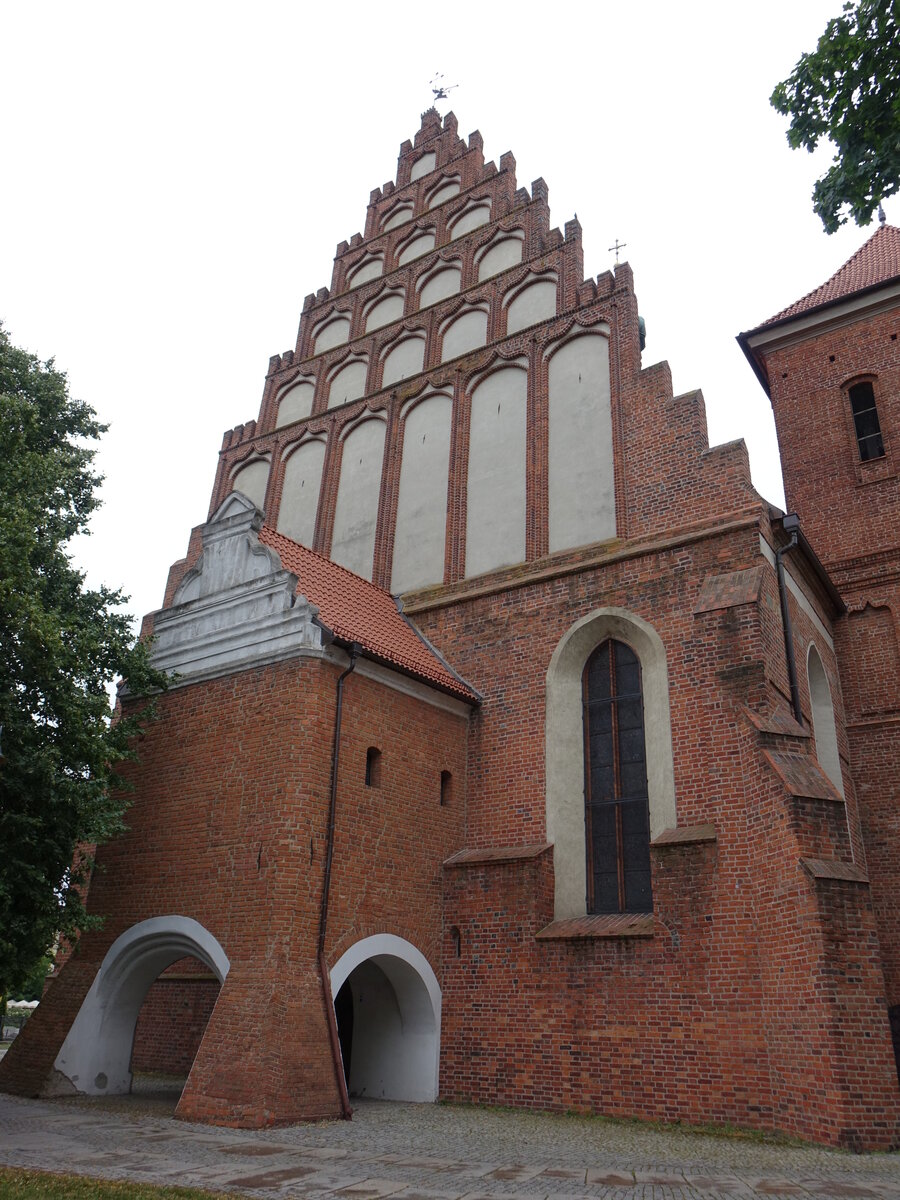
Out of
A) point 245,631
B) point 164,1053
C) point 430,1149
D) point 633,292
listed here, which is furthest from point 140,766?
point 633,292

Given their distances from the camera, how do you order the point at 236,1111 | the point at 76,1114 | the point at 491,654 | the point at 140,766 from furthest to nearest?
the point at 491,654, the point at 140,766, the point at 76,1114, the point at 236,1111

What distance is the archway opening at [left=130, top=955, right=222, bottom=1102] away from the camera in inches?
519

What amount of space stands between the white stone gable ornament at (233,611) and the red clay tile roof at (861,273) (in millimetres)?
12401

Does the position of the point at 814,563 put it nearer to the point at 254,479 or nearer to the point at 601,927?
the point at 601,927

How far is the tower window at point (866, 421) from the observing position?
1745 centimetres

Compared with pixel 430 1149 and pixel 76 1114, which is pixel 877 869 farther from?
pixel 76 1114

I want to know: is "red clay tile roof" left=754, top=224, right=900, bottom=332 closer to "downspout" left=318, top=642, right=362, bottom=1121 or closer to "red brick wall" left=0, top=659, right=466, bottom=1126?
"red brick wall" left=0, top=659, right=466, bottom=1126

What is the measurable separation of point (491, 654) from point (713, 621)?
138 inches

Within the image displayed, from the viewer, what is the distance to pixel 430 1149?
8039 mm

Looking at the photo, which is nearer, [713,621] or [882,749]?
[713,621]

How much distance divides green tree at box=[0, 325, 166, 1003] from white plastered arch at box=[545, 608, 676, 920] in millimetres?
5436

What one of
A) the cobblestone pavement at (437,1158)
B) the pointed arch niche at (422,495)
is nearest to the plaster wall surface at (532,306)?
the pointed arch niche at (422,495)

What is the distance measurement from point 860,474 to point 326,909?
12752 mm

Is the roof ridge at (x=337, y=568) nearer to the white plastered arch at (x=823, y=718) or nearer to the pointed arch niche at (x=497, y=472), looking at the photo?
the pointed arch niche at (x=497, y=472)
